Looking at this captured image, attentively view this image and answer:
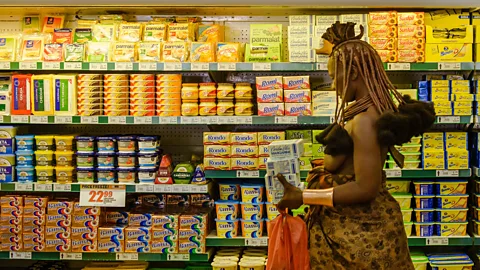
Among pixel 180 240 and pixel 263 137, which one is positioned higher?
pixel 263 137

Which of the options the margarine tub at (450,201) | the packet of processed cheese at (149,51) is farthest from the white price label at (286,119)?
the margarine tub at (450,201)

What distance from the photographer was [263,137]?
12.3 feet

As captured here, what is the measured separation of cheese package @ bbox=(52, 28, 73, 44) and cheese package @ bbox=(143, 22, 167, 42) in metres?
0.56

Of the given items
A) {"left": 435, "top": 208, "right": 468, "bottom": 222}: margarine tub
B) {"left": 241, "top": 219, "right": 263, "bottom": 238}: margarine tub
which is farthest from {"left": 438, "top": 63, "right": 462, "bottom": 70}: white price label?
{"left": 241, "top": 219, "right": 263, "bottom": 238}: margarine tub

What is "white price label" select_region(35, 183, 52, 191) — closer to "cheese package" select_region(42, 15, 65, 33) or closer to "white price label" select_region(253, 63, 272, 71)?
"cheese package" select_region(42, 15, 65, 33)

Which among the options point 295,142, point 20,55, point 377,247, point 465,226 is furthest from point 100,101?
point 465,226

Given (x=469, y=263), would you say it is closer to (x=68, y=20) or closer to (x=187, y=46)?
(x=187, y=46)

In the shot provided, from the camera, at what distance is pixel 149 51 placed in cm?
378

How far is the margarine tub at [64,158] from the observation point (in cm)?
388

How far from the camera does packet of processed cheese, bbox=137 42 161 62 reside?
12.3 ft

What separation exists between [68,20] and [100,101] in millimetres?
973

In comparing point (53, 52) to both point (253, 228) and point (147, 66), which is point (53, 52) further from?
point (253, 228)

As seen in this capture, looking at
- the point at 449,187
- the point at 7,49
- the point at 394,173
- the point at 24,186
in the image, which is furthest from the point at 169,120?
the point at 449,187

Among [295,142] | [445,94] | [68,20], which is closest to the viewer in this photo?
[295,142]
